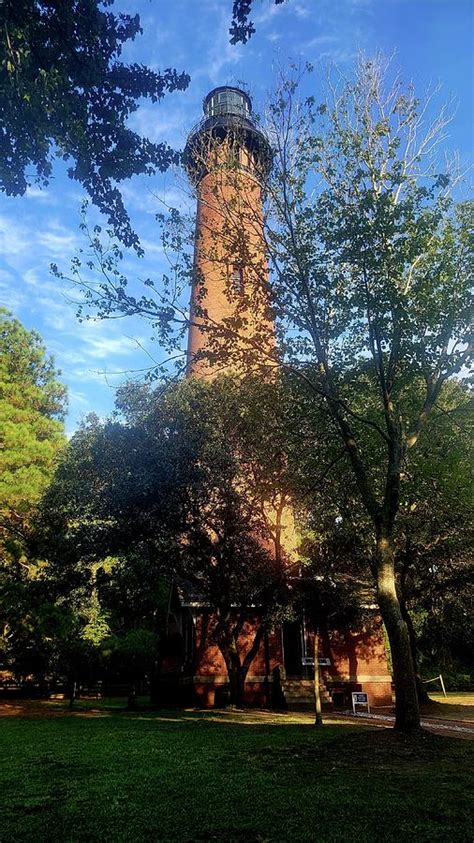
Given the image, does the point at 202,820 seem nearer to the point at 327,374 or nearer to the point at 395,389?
the point at 327,374

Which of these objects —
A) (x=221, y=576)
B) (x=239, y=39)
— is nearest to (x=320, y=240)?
(x=239, y=39)

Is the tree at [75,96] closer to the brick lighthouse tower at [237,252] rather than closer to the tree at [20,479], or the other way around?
the brick lighthouse tower at [237,252]

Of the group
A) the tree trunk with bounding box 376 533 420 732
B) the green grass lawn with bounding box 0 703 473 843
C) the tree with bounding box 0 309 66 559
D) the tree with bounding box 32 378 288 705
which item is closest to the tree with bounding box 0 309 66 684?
the tree with bounding box 0 309 66 559

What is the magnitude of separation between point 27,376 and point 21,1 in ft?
90.5

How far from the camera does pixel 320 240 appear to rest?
1203cm

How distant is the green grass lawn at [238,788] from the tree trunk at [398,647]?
398mm

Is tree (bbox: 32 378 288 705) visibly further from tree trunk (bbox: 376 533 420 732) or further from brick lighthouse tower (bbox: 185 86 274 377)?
tree trunk (bbox: 376 533 420 732)

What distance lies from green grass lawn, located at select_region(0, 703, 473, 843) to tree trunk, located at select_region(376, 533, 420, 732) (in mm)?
398

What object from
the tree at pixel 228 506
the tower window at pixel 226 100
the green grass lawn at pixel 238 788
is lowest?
the green grass lawn at pixel 238 788

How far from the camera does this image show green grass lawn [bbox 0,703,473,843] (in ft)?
17.2

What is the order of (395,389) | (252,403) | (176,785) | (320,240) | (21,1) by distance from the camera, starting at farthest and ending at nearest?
(252,403), (395,389), (320,240), (176,785), (21,1)

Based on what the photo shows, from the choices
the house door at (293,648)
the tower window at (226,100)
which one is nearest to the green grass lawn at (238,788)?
the house door at (293,648)

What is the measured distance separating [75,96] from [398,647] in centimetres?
1018

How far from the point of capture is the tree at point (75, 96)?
5324 mm
